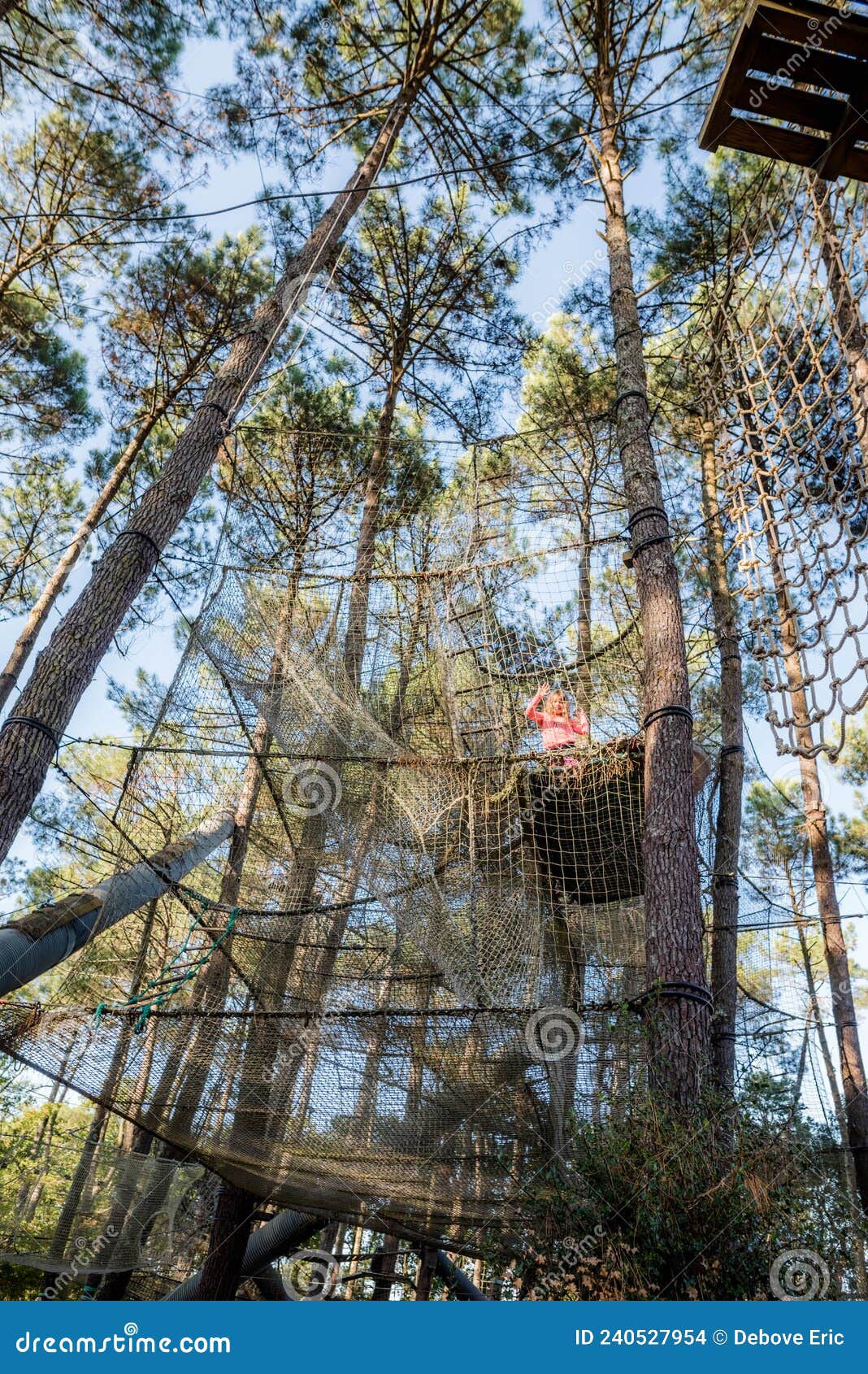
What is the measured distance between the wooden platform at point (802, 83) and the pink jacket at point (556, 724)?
2390 millimetres

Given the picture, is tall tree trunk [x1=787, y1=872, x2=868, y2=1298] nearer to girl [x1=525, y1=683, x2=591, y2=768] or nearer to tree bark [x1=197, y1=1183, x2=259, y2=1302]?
girl [x1=525, y1=683, x2=591, y2=768]

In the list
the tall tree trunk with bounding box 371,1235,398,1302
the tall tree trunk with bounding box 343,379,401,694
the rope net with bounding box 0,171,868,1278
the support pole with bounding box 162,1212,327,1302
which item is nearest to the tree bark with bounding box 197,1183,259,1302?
the rope net with bounding box 0,171,868,1278

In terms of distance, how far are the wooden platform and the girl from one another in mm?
2384

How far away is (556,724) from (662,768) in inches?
36.7

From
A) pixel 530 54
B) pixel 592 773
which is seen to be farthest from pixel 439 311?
pixel 592 773

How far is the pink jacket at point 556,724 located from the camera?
442 centimetres

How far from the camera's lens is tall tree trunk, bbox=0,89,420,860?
3174 millimetres

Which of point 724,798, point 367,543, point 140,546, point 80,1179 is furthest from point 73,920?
point 724,798

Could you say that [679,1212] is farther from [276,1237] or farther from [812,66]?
[276,1237]

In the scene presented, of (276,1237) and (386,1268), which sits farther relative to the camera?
(386,1268)

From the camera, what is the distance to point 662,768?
3617mm

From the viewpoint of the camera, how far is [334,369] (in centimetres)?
724

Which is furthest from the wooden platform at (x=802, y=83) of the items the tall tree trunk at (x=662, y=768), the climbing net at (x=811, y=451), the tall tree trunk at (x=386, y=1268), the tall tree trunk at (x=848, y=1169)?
the tall tree trunk at (x=386, y=1268)

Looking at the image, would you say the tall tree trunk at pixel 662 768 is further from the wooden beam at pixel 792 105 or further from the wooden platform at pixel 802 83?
the wooden beam at pixel 792 105
